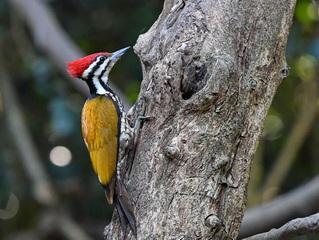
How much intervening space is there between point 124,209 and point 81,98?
Answer: 147 inches

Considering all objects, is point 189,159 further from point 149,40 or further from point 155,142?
point 149,40

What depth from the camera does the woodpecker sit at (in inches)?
127

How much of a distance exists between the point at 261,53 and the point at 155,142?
2.19ft

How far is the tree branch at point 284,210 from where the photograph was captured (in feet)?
15.7

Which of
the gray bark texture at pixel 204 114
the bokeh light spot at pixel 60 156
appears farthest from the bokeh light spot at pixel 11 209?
the gray bark texture at pixel 204 114

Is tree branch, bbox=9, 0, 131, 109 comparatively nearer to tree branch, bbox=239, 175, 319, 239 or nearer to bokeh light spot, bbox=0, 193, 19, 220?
tree branch, bbox=239, 175, 319, 239

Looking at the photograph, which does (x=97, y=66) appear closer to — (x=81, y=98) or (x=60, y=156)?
(x=81, y=98)

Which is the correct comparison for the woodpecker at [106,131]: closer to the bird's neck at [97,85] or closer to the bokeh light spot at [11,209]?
the bird's neck at [97,85]

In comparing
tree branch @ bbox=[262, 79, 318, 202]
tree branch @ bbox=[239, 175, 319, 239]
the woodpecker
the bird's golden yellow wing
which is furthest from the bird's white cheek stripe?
tree branch @ bbox=[262, 79, 318, 202]

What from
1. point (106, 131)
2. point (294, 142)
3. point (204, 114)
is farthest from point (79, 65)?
point (294, 142)

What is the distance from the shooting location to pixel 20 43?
685 cm

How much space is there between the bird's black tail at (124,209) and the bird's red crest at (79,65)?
107 cm

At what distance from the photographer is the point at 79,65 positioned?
4.07 meters

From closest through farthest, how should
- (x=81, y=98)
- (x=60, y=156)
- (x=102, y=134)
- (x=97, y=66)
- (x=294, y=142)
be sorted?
(x=102, y=134) < (x=97, y=66) < (x=294, y=142) < (x=81, y=98) < (x=60, y=156)
